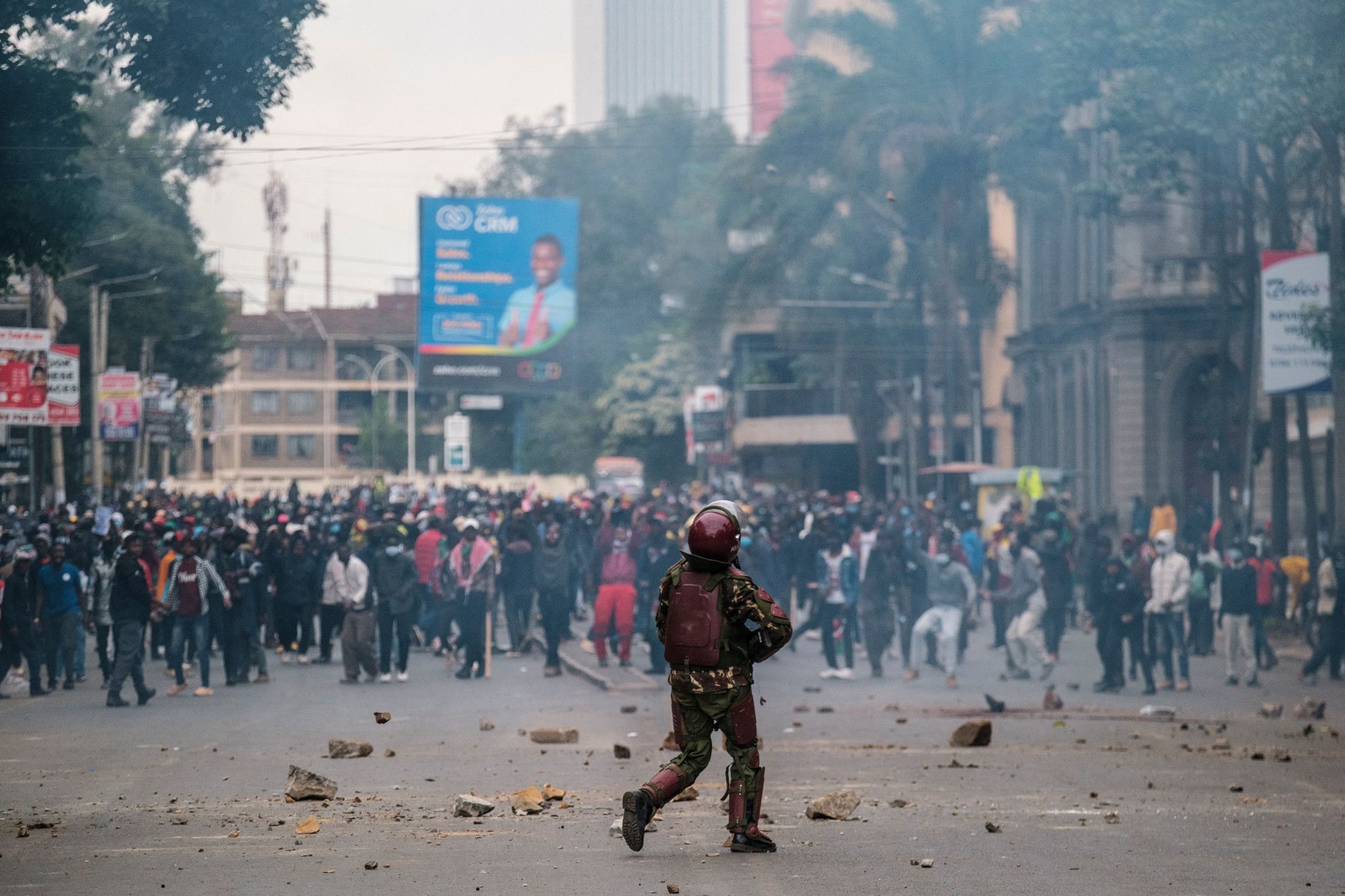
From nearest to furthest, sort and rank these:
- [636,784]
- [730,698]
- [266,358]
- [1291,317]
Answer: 1. [730,698]
2. [636,784]
3. [1291,317]
4. [266,358]

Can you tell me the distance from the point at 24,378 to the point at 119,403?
15.2 metres

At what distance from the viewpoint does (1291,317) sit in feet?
74.1

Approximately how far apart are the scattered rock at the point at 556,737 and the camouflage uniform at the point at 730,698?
5199 millimetres

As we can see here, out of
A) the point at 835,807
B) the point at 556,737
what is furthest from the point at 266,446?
the point at 835,807

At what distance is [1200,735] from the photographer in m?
14.3

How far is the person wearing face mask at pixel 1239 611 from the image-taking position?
18203 millimetres

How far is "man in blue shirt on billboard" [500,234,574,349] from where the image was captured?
41781 millimetres

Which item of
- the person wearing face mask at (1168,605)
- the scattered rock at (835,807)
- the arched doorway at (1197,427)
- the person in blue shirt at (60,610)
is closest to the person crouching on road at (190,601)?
the person in blue shirt at (60,610)

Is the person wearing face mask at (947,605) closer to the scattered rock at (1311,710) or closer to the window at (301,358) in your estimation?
the scattered rock at (1311,710)

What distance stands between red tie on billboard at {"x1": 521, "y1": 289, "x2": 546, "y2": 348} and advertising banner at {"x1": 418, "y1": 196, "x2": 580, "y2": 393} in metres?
0.02

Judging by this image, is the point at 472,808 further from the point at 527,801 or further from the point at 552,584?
the point at 552,584

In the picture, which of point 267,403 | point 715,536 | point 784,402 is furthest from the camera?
point 267,403

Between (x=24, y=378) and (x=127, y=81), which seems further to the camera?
(x=24, y=378)

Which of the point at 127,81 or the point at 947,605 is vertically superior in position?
the point at 127,81
